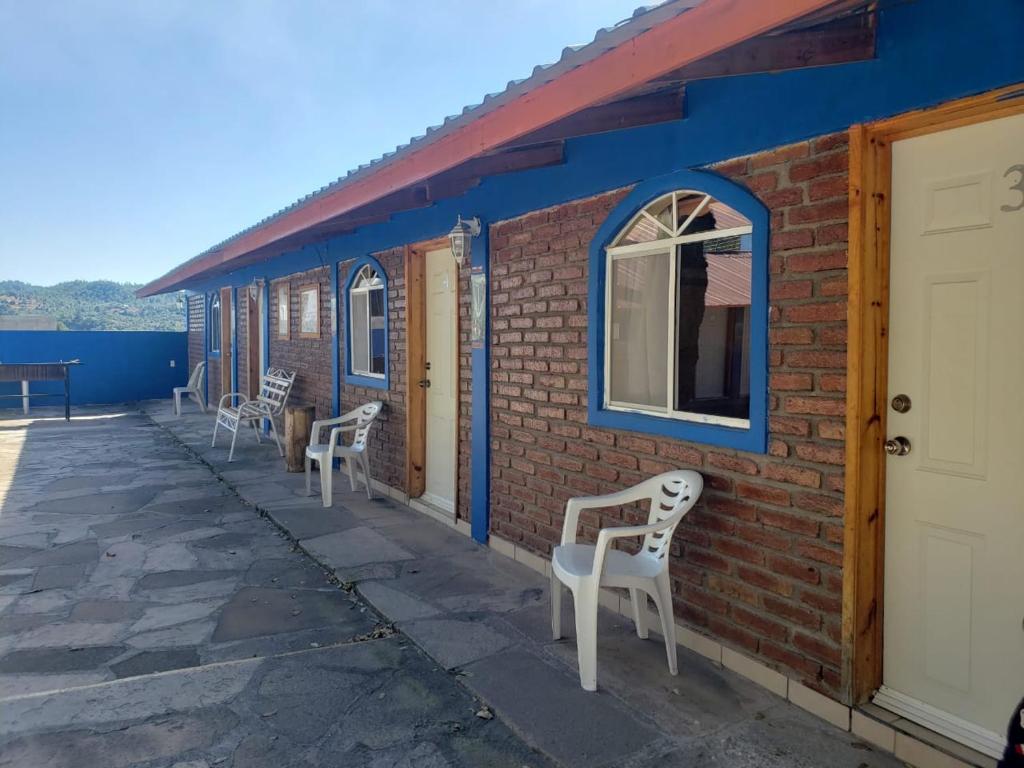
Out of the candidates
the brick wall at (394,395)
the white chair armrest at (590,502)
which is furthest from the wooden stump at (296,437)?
the white chair armrest at (590,502)

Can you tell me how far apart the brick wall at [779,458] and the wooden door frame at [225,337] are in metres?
10.6

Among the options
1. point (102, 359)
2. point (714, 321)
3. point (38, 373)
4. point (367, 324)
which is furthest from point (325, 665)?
point (102, 359)

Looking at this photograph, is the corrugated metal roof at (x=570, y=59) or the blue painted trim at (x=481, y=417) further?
the blue painted trim at (x=481, y=417)

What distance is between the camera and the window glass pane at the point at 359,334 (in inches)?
291

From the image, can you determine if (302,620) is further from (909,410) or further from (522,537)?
(909,410)

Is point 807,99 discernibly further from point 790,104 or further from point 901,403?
point 901,403

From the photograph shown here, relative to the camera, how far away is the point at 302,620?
3.79m

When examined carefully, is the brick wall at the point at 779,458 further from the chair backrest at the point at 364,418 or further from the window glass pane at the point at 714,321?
the chair backrest at the point at 364,418

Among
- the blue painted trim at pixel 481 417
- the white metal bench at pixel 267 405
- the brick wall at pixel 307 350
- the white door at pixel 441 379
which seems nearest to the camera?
the blue painted trim at pixel 481 417

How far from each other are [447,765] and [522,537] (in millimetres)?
2292

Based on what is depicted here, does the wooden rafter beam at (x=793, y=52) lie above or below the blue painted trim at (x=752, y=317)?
above

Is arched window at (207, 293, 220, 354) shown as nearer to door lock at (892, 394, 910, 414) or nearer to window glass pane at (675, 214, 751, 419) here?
window glass pane at (675, 214, 751, 419)

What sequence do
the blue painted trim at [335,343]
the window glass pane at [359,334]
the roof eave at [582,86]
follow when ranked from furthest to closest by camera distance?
the blue painted trim at [335,343] < the window glass pane at [359,334] < the roof eave at [582,86]

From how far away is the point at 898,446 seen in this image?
2545 mm
